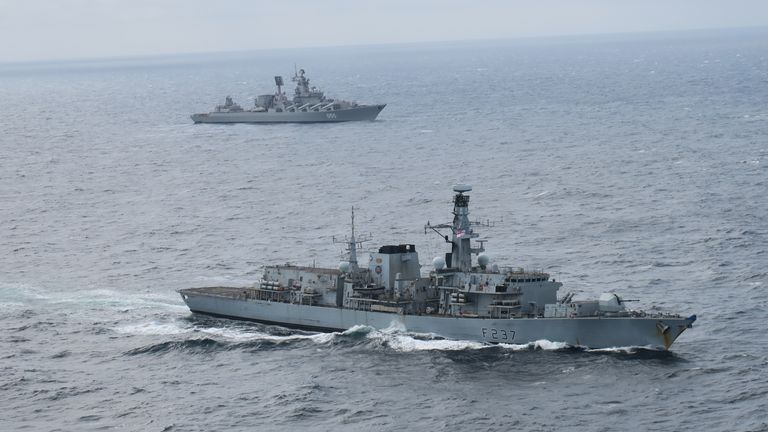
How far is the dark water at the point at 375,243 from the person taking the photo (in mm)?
56094

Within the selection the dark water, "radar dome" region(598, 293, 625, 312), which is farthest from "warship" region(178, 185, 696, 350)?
the dark water

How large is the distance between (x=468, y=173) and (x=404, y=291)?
5542cm

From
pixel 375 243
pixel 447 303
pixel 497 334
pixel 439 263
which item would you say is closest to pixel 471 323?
pixel 497 334

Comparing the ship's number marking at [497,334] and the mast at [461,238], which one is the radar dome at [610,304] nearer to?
the ship's number marking at [497,334]

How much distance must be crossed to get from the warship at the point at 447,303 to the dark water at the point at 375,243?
3.37 feet

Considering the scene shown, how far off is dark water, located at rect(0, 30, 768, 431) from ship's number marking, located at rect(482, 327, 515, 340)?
88 cm

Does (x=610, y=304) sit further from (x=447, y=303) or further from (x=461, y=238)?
(x=461, y=238)

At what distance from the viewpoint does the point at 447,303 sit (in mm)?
69250

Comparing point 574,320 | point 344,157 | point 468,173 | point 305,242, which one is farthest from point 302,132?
point 574,320

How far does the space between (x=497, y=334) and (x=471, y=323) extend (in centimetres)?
162

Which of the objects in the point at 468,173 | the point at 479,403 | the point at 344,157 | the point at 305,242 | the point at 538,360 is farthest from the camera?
the point at 344,157

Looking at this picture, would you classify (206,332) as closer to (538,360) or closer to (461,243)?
(461,243)

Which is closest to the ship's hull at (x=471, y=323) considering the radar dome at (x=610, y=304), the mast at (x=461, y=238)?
the radar dome at (x=610, y=304)

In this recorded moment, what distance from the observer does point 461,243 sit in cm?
7044
